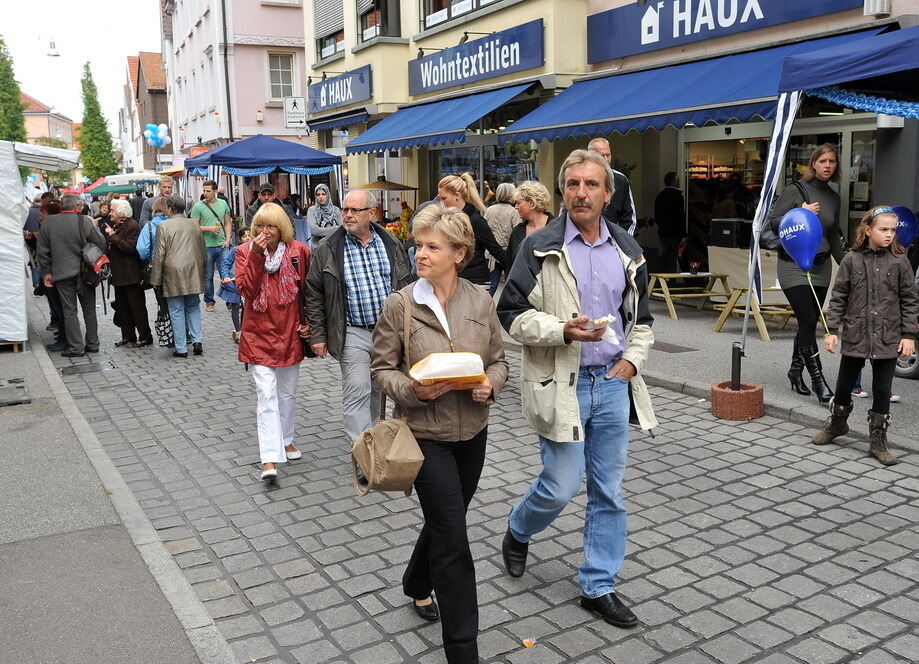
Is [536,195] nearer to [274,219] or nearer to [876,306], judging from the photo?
[274,219]

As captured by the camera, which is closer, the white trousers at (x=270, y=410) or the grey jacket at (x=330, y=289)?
the grey jacket at (x=330, y=289)

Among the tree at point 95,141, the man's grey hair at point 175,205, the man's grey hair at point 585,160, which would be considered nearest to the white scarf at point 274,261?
the man's grey hair at point 585,160

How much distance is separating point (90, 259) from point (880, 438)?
346 inches

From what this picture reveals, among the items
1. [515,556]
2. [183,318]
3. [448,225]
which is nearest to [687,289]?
[183,318]

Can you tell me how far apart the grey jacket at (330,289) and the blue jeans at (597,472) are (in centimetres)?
213

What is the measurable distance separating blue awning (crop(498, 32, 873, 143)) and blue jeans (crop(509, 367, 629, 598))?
6378 mm

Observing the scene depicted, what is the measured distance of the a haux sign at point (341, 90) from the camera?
64.6ft

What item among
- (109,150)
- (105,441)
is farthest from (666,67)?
(109,150)

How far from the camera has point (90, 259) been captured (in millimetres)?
10711

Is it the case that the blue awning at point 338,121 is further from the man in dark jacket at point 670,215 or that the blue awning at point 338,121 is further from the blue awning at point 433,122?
the man in dark jacket at point 670,215

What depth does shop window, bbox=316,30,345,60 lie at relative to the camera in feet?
72.9

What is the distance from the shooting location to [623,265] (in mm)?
3705

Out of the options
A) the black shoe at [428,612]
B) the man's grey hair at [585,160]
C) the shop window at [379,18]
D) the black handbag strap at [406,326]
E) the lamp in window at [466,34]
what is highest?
the shop window at [379,18]

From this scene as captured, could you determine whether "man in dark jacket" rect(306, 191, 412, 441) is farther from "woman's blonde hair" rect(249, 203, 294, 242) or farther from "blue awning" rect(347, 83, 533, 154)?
"blue awning" rect(347, 83, 533, 154)
